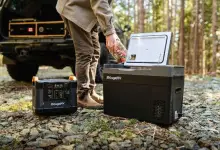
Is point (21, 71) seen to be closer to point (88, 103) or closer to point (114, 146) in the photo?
point (88, 103)

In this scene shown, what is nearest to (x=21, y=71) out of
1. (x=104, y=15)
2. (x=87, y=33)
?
(x=87, y=33)

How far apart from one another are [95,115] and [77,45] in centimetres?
76

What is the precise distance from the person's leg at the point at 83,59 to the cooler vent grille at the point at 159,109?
0.84m

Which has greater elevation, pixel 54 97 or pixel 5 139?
pixel 54 97

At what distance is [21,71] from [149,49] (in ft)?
15.1

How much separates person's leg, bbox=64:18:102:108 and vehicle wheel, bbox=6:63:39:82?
142 inches

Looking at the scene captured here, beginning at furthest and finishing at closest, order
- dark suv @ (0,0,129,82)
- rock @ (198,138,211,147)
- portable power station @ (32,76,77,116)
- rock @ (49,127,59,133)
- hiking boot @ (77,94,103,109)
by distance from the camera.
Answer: dark suv @ (0,0,129,82) → hiking boot @ (77,94,103,109) → portable power station @ (32,76,77,116) → rock @ (49,127,59,133) → rock @ (198,138,211,147)

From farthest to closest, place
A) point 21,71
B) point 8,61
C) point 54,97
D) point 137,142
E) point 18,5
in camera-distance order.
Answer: point 21,71 < point 8,61 < point 18,5 < point 54,97 < point 137,142

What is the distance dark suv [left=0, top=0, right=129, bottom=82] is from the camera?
15.9 feet

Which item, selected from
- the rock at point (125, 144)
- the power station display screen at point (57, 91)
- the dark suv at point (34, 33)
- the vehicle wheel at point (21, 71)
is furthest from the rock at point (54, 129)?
the vehicle wheel at point (21, 71)

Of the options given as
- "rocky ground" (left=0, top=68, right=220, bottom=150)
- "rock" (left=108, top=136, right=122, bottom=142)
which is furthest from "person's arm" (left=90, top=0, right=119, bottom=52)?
"rock" (left=108, top=136, right=122, bottom=142)

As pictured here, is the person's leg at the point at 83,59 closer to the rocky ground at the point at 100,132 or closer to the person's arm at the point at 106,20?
the rocky ground at the point at 100,132

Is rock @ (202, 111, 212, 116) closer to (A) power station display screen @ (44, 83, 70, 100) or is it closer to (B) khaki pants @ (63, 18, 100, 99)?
(B) khaki pants @ (63, 18, 100, 99)

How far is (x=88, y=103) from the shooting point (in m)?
3.05
